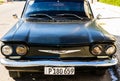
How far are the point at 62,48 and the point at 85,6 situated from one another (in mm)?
2142

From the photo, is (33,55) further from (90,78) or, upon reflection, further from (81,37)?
(90,78)

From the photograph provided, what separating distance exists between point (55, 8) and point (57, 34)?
1.44 meters

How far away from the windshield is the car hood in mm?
688

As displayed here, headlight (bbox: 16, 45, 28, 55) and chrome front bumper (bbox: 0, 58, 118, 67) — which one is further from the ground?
headlight (bbox: 16, 45, 28, 55)

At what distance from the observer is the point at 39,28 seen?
19.2ft

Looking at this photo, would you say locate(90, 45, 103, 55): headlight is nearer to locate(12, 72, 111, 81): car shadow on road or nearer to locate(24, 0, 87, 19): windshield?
locate(12, 72, 111, 81): car shadow on road

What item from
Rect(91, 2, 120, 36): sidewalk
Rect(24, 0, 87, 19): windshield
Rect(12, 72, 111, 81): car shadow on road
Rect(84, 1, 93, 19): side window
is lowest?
Rect(91, 2, 120, 36): sidewalk

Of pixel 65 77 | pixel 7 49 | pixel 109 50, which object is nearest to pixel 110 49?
pixel 109 50

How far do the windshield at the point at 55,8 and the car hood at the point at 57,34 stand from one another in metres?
0.69

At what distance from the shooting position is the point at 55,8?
22.2 feet

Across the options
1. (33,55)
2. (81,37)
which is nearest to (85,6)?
(81,37)

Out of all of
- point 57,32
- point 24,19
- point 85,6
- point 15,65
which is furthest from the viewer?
point 85,6

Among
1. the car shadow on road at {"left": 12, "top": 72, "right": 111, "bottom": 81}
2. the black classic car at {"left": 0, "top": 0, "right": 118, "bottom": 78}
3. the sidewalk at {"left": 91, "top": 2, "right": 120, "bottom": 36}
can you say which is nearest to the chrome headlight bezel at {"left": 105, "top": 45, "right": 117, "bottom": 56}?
the black classic car at {"left": 0, "top": 0, "right": 118, "bottom": 78}

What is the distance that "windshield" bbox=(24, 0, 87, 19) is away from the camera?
669 centimetres
